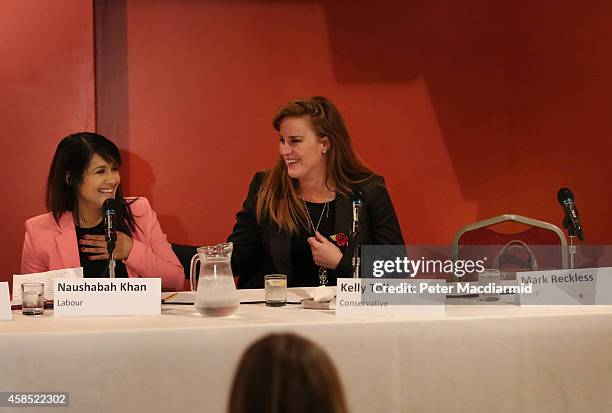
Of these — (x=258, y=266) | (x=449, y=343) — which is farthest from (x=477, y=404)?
(x=258, y=266)

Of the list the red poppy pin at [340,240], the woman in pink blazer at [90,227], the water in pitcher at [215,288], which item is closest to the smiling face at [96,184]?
the woman in pink blazer at [90,227]

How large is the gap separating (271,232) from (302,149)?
0.36 meters

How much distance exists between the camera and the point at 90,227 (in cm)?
308

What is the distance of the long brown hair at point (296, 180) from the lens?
3217mm

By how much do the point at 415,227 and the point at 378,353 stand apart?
2345 mm

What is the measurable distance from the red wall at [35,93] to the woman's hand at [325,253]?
129cm

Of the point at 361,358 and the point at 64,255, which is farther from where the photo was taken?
the point at 64,255

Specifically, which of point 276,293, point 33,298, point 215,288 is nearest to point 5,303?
point 33,298

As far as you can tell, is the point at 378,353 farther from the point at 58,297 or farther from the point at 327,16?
the point at 327,16

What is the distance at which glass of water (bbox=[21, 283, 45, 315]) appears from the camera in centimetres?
212

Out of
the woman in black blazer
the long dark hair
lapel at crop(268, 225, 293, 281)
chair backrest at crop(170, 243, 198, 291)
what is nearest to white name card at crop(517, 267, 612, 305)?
the woman in black blazer

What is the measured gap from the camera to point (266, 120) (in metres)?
4.01

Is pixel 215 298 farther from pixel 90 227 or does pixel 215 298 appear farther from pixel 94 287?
pixel 90 227

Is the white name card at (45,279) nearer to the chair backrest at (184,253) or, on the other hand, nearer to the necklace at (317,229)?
the necklace at (317,229)
